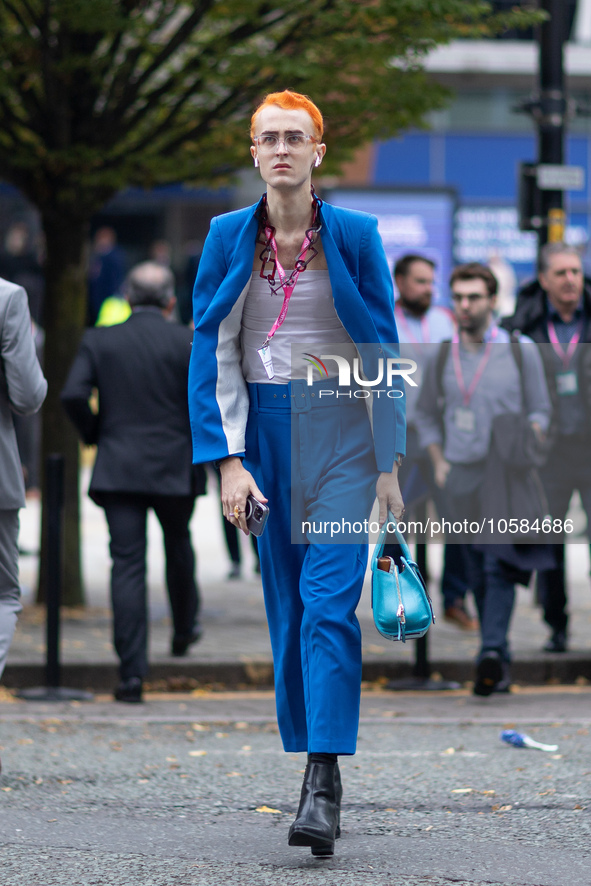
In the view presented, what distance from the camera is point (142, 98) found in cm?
805

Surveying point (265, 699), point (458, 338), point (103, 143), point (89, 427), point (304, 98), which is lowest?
point (265, 699)

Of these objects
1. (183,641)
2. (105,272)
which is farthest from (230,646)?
(105,272)

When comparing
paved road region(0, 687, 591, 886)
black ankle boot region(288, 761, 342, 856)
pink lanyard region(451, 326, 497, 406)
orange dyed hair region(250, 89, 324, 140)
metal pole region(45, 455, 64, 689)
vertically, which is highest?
orange dyed hair region(250, 89, 324, 140)

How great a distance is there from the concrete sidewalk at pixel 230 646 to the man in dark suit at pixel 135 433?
0.55m

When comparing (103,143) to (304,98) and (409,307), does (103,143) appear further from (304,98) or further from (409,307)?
(304,98)

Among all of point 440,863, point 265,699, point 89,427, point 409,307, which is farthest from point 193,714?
point 409,307

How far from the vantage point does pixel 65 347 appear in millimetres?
8453

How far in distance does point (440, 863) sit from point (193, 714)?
8.82 ft

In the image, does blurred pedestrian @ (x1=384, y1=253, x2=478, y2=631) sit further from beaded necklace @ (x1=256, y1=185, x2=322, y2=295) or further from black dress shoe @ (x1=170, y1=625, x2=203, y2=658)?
beaded necklace @ (x1=256, y1=185, x2=322, y2=295)

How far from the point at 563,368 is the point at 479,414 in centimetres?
55

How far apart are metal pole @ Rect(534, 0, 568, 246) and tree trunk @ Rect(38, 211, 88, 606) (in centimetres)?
321

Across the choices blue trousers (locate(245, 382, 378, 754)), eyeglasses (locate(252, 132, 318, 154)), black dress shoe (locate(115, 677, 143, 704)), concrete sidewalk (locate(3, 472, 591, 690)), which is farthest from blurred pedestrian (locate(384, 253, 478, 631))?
eyeglasses (locate(252, 132, 318, 154))

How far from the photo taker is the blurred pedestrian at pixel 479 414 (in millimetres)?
6578

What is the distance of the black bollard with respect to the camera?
6660 millimetres
